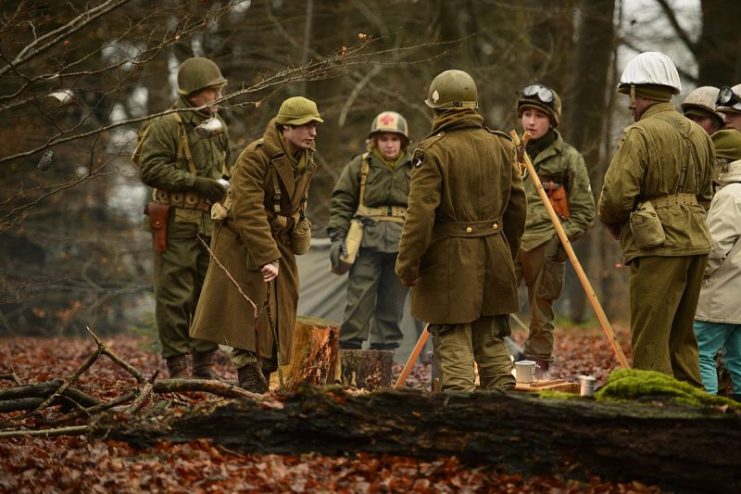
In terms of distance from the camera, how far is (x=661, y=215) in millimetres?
8219

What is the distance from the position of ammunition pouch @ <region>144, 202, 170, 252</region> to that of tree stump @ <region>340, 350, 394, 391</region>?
73.2 inches

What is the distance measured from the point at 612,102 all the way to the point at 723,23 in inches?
194

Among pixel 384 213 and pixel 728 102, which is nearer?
pixel 728 102

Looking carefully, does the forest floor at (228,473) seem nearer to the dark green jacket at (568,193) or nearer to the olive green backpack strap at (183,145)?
the olive green backpack strap at (183,145)

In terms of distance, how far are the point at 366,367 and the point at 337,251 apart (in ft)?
6.21

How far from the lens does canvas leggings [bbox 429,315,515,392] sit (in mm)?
7945

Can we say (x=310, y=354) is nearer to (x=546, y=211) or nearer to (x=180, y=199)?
(x=180, y=199)

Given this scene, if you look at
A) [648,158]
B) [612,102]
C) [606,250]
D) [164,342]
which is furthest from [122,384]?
[606,250]

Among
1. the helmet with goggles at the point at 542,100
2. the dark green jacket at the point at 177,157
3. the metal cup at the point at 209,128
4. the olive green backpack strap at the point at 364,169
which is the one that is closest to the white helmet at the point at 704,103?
the helmet with goggles at the point at 542,100

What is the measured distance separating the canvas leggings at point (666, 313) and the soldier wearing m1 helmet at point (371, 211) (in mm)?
3972

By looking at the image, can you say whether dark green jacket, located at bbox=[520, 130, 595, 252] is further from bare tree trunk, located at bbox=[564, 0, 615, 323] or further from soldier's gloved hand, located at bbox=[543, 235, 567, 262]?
bare tree trunk, located at bbox=[564, 0, 615, 323]

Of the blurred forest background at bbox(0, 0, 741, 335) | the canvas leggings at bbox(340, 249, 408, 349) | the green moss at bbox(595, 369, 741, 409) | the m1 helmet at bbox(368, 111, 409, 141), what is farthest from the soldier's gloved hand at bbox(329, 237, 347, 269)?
the green moss at bbox(595, 369, 741, 409)

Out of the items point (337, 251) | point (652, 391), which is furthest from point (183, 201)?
point (652, 391)

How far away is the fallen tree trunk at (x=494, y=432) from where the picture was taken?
6.20 meters
